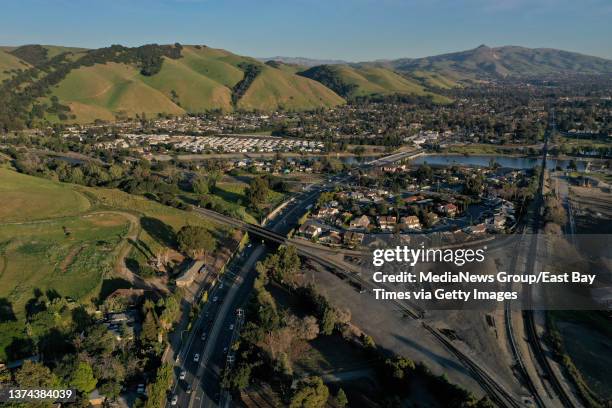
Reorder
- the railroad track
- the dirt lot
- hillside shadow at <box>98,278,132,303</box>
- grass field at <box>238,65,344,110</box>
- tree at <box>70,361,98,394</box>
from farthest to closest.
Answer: grass field at <box>238,65,344,110</box>
the dirt lot
hillside shadow at <box>98,278,132,303</box>
the railroad track
tree at <box>70,361,98,394</box>

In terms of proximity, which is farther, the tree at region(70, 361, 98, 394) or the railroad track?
the railroad track

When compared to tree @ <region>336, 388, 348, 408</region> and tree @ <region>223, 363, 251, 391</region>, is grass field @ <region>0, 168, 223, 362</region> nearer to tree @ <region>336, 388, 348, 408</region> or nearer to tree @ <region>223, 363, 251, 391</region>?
tree @ <region>223, 363, 251, 391</region>

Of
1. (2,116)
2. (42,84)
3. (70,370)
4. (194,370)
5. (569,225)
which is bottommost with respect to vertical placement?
(194,370)

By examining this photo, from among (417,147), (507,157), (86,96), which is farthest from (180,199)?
(86,96)

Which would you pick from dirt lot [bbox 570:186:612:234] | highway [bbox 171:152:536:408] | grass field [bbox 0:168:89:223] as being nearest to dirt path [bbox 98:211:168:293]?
highway [bbox 171:152:536:408]

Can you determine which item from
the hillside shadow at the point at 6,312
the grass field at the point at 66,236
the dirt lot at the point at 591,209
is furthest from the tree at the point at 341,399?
the dirt lot at the point at 591,209

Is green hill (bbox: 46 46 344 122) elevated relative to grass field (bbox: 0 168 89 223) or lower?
elevated

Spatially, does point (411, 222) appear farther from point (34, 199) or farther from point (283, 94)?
point (283, 94)

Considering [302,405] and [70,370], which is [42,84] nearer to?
[70,370]
